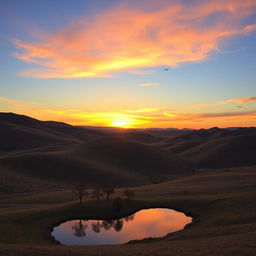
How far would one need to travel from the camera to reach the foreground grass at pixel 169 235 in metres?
25.5

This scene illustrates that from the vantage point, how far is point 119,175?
127 meters

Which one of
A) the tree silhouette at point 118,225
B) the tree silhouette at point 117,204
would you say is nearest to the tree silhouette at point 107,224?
the tree silhouette at point 118,225

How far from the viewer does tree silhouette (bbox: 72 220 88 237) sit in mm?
43938

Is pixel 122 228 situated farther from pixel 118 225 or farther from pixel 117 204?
Result: pixel 117 204

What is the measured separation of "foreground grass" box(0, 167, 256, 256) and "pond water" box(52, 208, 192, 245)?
1.97 metres

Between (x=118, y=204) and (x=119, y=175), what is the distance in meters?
72.8

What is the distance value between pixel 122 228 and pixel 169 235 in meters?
9.03

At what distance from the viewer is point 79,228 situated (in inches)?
1833

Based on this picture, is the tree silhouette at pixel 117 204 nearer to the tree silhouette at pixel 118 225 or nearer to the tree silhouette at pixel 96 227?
the tree silhouette at pixel 118 225

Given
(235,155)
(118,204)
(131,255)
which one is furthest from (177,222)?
(235,155)

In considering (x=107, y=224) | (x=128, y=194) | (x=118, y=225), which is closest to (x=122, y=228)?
(x=118, y=225)

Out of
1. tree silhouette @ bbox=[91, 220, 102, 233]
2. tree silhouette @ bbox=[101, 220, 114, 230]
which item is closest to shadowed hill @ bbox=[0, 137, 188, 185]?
tree silhouette @ bbox=[101, 220, 114, 230]

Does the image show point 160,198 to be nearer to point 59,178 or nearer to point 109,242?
point 109,242

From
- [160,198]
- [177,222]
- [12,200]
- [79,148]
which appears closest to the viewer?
[177,222]
